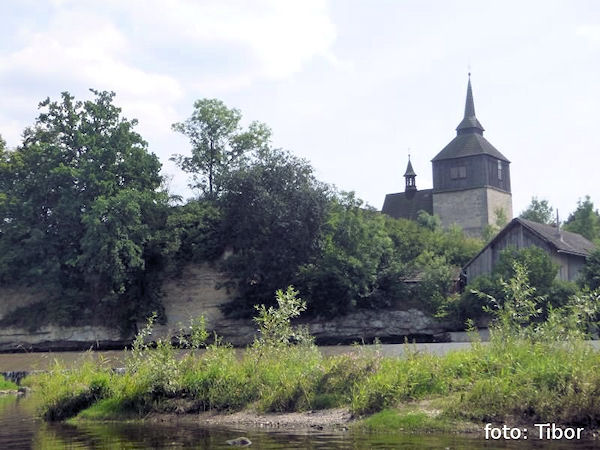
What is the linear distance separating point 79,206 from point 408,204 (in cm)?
4675

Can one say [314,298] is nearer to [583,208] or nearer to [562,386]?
[583,208]

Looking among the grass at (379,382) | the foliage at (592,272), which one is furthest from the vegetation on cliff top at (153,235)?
the grass at (379,382)

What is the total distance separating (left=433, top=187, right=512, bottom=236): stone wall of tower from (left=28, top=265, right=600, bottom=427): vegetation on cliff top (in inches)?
2773

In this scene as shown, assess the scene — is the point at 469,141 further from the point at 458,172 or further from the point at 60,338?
the point at 60,338

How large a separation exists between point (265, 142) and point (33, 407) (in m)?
45.7

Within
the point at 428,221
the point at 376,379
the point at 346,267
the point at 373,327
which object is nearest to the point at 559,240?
the point at 373,327

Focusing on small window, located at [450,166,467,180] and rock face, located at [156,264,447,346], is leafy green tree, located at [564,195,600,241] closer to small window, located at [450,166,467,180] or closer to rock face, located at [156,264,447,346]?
small window, located at [450,166,467,180]

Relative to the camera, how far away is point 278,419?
17.6m

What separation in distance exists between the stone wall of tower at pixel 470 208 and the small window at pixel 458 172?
1.64 meters

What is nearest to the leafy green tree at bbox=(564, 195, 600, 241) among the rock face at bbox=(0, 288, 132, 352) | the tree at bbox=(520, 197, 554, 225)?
the tree at bbox=(520, 197, 554, 225)

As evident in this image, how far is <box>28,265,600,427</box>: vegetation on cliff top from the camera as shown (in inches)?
600

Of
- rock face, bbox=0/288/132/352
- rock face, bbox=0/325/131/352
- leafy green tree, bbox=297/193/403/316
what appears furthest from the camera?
rock face, bbox=0/325/131/352

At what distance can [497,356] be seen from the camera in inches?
663

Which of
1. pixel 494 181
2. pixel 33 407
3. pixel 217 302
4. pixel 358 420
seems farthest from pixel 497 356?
pixel 494 181
